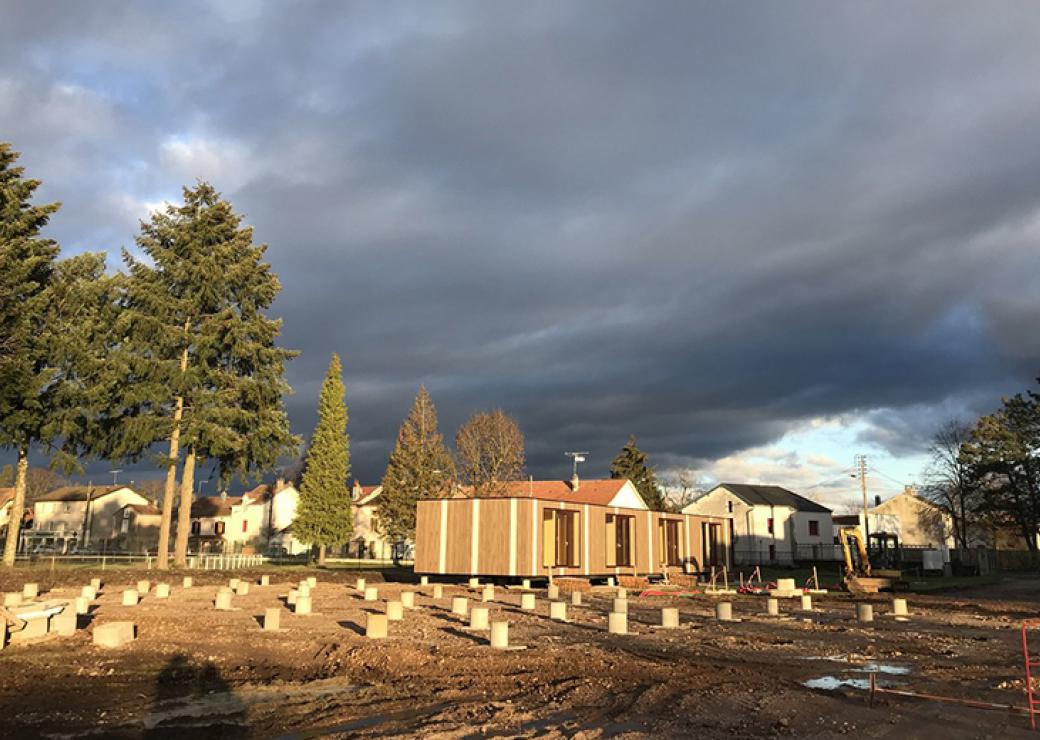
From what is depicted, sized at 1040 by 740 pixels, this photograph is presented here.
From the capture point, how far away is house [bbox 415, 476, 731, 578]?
98.6 feet

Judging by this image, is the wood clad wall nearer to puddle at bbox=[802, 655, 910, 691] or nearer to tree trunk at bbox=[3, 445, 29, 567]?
tree trunk at bbox=[3, 445, 29, 567]

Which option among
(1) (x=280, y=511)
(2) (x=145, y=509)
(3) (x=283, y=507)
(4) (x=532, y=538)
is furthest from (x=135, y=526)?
(4) (x=532, y=538)

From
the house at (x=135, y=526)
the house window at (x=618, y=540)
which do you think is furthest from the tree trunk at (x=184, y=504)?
the house at (x=135, y=526)

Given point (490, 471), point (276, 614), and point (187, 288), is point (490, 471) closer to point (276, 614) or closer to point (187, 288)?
point (187, 288)

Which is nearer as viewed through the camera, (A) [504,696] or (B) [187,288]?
(A) [504,696]

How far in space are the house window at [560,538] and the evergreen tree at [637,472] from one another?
34832mm

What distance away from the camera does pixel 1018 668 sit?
12781mm

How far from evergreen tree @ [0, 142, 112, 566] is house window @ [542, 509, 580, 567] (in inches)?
778

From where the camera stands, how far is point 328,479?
161 feet

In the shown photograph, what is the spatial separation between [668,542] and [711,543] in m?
5.89

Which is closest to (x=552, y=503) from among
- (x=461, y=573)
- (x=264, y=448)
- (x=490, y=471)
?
(x=461, y=573)

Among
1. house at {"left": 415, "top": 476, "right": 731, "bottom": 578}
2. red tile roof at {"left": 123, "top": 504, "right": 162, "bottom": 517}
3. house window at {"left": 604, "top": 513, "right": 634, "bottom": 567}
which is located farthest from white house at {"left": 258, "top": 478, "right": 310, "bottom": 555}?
house window at {"left": 604, "top": 513, "right": 634, "bottom": 567}

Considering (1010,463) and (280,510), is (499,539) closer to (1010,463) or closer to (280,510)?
(1010,463)

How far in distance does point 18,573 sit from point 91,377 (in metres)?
8.57
